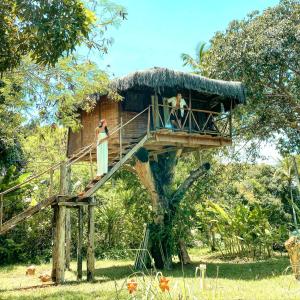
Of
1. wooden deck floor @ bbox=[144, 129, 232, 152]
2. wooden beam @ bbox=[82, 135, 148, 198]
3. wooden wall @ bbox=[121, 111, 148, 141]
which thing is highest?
wooden wall @ bbox=[121, 111, 148, 141]

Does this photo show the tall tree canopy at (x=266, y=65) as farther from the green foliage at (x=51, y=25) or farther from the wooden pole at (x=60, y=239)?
the green foliage at (x=51, y=25)

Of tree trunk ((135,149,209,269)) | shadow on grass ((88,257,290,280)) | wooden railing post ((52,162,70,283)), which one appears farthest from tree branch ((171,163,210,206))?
wooden railing post ((52,162,70,283))

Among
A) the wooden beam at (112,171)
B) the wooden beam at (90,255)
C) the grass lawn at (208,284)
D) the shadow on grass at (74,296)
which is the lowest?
the shadow on grass at (74,296)

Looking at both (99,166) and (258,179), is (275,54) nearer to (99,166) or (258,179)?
(99,166)

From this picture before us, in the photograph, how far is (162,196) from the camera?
1480cm

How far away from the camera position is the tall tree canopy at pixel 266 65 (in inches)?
534

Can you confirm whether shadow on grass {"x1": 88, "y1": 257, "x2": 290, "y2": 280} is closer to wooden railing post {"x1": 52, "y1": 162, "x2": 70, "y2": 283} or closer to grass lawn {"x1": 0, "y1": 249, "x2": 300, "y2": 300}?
grass lawn {"x1": 0, "y1": 249, "x2": 300, "y2": 300}

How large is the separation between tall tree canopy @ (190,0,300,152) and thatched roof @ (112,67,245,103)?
3.02 feet

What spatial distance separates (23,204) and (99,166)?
25.5 ft

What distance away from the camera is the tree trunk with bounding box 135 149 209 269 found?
14109mm

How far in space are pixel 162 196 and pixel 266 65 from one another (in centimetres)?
519

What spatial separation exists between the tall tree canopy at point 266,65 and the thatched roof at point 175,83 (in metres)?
0.92

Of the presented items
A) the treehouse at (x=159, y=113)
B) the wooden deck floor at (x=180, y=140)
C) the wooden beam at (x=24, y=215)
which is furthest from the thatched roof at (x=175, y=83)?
the wooden beam at (x=24, y=215)

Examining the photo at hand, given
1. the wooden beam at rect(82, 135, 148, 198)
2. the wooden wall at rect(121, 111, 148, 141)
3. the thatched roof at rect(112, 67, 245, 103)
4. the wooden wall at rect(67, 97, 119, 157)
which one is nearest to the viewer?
the wooden beam at rect(82, 135, 148, 198)
